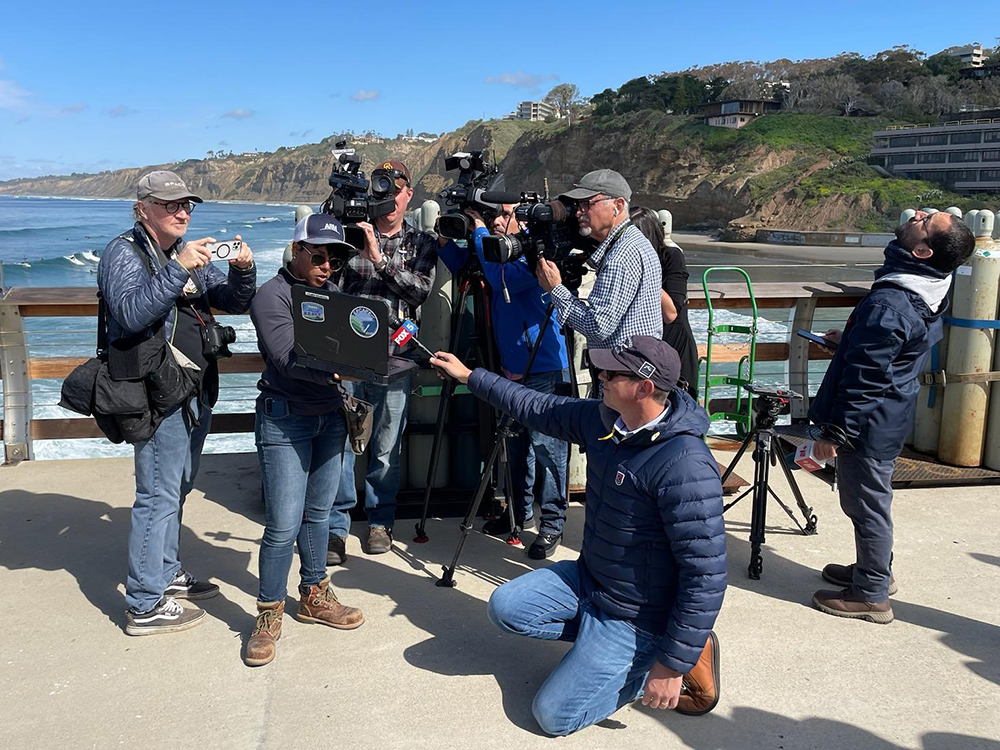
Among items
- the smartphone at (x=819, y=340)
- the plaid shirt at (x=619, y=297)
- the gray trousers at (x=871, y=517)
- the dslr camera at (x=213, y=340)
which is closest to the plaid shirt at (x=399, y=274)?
the dslr camera at (x=213, y=340)

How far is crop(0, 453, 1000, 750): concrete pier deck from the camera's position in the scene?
9.09 ft

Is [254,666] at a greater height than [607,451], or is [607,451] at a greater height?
[607,451]

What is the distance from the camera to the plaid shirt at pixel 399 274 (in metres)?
4.05

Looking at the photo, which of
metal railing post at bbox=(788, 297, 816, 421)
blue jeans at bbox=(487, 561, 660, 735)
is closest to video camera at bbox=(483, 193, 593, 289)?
blue jeans at bbox=(487, 561, 660, 735)

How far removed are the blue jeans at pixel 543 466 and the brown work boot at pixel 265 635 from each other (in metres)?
1.40

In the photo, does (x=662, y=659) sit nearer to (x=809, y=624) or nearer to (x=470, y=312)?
(x=809, y=624)

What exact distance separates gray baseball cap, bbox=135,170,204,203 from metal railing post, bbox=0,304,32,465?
2.38m

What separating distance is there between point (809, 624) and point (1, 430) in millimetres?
4873

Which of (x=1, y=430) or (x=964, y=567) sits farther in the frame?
(x=1, y=430)

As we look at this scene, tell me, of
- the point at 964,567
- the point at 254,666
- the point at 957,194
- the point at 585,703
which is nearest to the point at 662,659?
the point at 585,703

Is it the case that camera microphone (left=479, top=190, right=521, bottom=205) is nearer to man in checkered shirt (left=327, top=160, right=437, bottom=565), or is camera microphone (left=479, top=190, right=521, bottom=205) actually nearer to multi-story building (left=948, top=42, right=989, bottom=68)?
man in checkered shirt (left=327, top=160, right=437, bottom=565)

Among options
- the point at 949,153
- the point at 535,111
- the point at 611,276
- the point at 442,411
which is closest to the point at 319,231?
the point at 611,276

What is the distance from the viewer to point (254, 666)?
314 centimetres

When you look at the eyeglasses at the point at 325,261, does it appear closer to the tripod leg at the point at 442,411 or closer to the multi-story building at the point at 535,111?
the tripod leg at the point at 442,411
